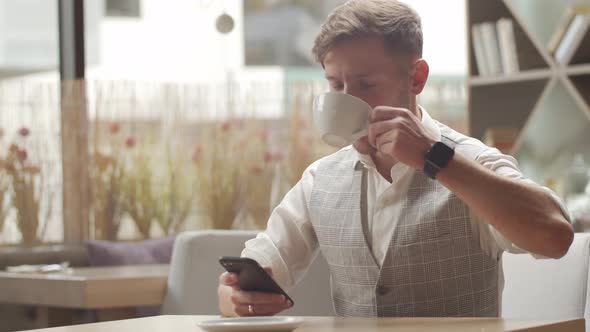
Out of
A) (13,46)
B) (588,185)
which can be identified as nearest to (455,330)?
(588,185)

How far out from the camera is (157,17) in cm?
537

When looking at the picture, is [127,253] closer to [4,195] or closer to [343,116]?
[4,195]

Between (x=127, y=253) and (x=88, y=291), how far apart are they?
2.58ft

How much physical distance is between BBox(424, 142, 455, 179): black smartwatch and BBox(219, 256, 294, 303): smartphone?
0.92ft

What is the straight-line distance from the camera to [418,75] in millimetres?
1660

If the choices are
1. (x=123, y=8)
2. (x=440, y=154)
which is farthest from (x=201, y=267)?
(x=123, y=8)

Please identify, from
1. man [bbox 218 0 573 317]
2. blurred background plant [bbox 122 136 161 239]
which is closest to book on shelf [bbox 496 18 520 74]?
blurred background plant [bbox 122 136 161 239]

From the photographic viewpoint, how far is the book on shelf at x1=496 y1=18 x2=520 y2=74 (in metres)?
4.22

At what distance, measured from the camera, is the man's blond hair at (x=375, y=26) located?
1619mm

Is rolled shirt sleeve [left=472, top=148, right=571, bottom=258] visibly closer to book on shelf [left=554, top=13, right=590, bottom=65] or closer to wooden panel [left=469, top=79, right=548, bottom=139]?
book on shelf [left=554, top=13, right=590, bottom=65]

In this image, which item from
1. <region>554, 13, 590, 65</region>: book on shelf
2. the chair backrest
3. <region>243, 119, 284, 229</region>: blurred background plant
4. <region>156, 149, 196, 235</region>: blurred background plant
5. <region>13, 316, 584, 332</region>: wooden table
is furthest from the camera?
<region>243, 119, 284, 229</region>: blurred background plant

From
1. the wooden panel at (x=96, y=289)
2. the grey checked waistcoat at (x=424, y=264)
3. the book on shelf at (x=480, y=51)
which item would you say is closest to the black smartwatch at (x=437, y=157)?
the grey checked waistcoat at (x=424, y=264)

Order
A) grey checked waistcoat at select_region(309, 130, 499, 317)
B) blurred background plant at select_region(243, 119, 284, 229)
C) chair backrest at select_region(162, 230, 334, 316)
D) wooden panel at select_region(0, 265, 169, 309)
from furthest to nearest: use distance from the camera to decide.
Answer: blurred background plant at select_region(243, 119, 284, 229)
wooden panel at select_region(0, 265, 169, 309)
chair backrest at select_region(162, 230, 334, 316)
grey checked waistcoat at select_region(309, 130, 499, 317)

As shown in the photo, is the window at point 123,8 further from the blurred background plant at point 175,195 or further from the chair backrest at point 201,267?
the chair backrest at point 201,267
